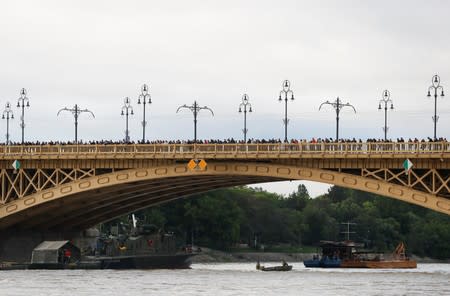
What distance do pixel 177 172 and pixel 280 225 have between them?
281 feet

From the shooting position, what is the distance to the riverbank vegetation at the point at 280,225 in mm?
166875

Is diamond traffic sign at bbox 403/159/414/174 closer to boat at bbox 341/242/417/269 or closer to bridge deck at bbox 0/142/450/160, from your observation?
bridge deck at bbox 0/142/450/160

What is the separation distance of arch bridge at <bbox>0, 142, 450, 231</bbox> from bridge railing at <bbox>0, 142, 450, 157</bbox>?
0.08 metres

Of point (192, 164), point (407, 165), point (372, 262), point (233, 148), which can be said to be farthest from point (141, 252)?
point (407, 165)

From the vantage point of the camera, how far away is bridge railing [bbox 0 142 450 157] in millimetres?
93875

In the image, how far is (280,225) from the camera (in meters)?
188

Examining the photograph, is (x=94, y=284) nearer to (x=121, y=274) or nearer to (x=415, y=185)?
(x=121, y=274)

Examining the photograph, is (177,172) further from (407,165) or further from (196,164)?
(407,165)

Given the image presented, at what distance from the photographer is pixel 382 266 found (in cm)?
13238

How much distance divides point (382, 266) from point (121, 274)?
123 feet

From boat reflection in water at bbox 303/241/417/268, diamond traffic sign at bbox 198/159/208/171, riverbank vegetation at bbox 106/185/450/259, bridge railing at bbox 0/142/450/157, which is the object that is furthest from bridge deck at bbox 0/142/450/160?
riverbank vegetation at bbox 106/185/450/259

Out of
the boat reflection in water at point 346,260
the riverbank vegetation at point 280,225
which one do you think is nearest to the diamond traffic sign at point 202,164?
the boat reflection in water at point 346,260

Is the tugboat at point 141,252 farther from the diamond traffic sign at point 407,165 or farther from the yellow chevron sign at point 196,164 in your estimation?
the diamond traffic sign at point 407,165

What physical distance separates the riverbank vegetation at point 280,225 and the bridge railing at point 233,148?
182 ft
